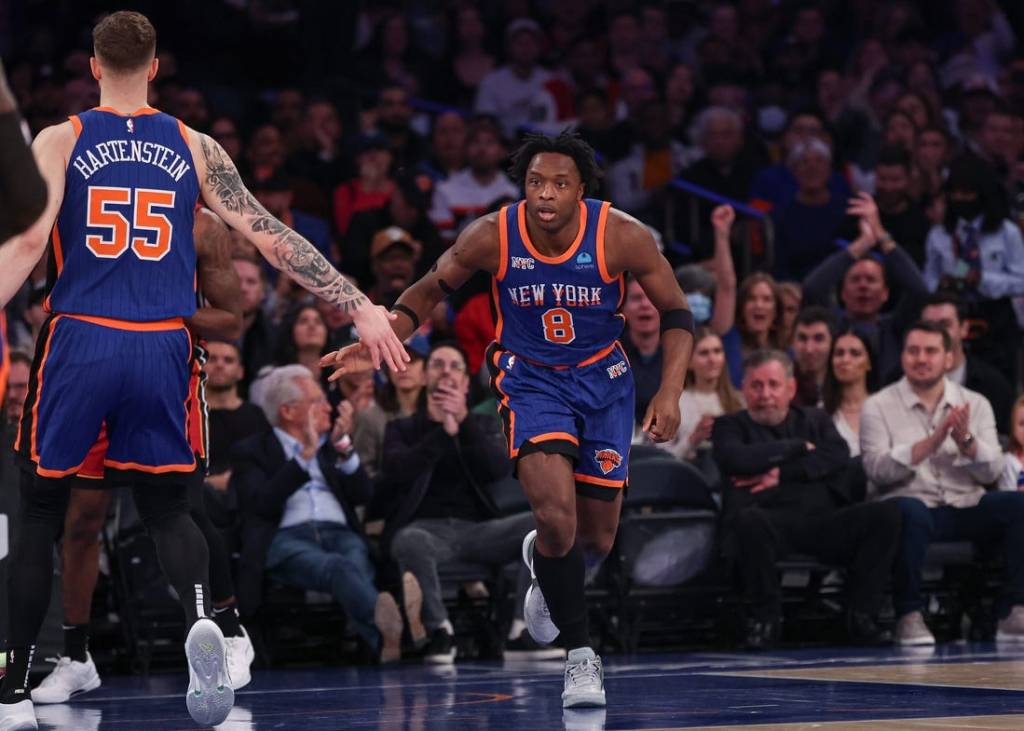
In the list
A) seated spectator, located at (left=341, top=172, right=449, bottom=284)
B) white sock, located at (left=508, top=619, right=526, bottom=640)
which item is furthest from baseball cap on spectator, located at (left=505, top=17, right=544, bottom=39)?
white sock, located at (left=508, top=619, right=526, bottom=640)

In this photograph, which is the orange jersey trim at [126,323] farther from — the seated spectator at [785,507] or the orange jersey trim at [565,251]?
the seated spectator at [785,507]

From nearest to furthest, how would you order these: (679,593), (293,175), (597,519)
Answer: (597,519) → (679,593) → (293,175)

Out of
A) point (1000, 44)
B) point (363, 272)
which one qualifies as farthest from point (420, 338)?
point (1000, 44)

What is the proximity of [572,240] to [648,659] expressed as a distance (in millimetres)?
3000

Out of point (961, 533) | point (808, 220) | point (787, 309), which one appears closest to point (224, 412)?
point (787, 309)

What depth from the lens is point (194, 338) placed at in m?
6.76

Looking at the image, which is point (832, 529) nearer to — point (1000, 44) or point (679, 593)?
point (679, 593)

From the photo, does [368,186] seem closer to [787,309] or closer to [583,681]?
[787,309]

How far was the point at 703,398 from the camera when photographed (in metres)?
10.8

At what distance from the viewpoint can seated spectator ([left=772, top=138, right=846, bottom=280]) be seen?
13422mm

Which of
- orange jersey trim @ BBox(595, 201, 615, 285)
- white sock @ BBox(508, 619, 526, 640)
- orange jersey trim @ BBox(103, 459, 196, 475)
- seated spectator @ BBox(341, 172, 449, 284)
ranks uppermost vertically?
seated spectator @ BBox(341, 172, 449, 284)

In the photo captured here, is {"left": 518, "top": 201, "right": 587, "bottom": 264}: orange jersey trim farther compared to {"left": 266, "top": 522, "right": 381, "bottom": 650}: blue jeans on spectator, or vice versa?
{"left": 266, "top": 522, "right": 381, "bottom": 650}: blue jeans on spectator

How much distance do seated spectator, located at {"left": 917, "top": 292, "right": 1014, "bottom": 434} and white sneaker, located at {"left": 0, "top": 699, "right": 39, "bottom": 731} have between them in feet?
23.0

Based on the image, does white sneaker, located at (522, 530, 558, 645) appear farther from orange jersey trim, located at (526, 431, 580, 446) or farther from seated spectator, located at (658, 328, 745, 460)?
seated spectator, located at (658, 328, 745, 460)
